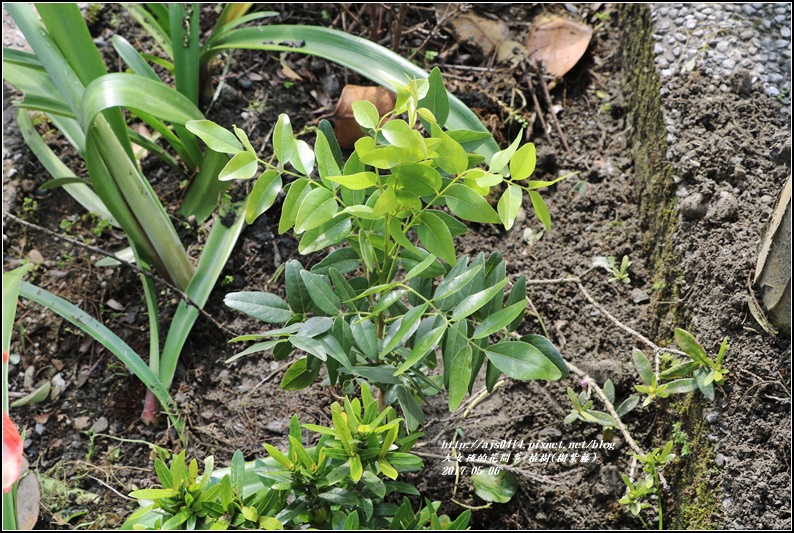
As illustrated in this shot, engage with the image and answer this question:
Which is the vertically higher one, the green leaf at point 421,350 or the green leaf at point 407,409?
the green leaf at point 421,350

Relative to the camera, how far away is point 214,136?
34.3 inches

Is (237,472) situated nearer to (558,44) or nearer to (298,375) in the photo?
(298,375)

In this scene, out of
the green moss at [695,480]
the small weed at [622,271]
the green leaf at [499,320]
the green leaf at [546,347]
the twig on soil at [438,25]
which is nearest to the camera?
the green leaf at [499,320]

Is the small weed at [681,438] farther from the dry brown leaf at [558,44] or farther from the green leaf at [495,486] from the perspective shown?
the dry brown leaf at [558,44]

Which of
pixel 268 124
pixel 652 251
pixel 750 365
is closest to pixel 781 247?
pixel 750 365

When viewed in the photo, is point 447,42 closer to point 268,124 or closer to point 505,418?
point 268,124

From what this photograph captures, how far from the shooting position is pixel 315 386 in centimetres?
153

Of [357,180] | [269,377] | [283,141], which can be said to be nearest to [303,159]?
[283,141]

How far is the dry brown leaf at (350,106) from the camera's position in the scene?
69.3 inches

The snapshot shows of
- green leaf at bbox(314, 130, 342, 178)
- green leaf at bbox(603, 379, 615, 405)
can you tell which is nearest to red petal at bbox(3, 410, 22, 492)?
green leaf at bbox(314, 130, 342, 178)

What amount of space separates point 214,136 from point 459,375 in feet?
1.47

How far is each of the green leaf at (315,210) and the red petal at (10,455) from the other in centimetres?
43

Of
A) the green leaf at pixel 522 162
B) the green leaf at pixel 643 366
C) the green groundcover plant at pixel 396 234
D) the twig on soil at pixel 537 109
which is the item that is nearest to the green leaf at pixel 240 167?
the green groundcover plant at pixel 396 234

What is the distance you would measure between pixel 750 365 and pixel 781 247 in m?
0.23
